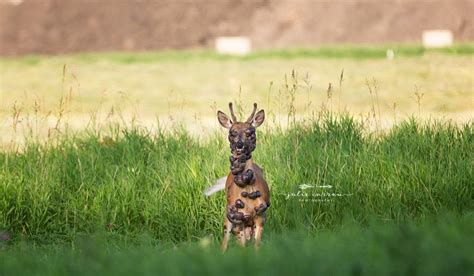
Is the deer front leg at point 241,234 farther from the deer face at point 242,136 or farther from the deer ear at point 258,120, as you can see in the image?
the deer ear at point 258,120

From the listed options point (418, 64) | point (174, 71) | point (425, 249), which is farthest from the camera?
point (174, 71)

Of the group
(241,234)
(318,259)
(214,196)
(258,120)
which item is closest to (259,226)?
(241,234)

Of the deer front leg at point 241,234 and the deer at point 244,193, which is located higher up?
the deer at point 244,193

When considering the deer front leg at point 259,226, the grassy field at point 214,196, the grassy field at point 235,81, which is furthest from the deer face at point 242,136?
the grassy field at point 235,81

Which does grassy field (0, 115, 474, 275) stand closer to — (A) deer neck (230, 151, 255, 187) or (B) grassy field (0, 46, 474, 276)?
(B) grassy field (0, 46, 474, 276)

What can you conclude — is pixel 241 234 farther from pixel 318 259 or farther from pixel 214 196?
pixel 214 196

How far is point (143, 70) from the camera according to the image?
2252 centimetres

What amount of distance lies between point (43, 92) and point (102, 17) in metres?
15.3

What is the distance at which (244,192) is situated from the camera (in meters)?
5.56

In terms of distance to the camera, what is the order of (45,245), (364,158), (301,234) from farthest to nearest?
(364,158)
(45,245)
(301,234)

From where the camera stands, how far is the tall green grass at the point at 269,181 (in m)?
7.15

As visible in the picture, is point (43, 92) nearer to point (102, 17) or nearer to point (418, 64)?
point (418, 64)

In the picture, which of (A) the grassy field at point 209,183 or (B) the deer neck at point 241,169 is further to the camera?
(A) the grassy field at point 209,183

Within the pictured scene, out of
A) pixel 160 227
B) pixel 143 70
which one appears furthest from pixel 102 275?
pixel 143 70
